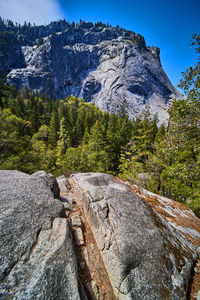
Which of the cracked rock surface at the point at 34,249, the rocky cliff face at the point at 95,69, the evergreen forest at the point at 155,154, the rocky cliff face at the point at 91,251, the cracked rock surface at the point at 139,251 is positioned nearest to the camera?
the cracked rock surface at the point at 34,249

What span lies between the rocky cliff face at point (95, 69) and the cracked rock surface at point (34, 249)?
83.4m

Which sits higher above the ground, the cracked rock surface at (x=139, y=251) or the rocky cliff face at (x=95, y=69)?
the rocky cliff face at (x=95, y=69)

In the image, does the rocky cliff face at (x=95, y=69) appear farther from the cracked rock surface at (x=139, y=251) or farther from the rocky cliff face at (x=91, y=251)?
the rocky cliff face at (x=91, y=251)

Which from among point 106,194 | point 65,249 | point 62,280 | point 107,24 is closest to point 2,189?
point 65,249

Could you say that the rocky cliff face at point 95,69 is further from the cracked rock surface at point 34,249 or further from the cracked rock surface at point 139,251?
the cracked rock surface at point 34,249

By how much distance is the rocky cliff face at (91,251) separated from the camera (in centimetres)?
234

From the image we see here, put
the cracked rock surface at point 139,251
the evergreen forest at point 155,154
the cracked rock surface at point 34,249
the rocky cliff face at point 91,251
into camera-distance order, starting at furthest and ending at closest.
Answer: the evergreen forest at point 155,154 → the cracked rock surface at point 139,251 → the rocky cliff face at point 91,251 → the cracked rock surface at point 34,249

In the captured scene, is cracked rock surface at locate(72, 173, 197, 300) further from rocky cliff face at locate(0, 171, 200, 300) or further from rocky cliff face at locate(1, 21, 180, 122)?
rocky cliff face at locate(1, 21, 180, 122)

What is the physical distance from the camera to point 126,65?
9619 centimetres

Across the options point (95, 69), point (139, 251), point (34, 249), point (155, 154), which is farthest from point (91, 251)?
point (95, 69)

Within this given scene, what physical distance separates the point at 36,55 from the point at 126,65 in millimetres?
100197

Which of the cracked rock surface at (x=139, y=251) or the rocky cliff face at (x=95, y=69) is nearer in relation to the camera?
the cracked rock surface at (x=139, y=251)

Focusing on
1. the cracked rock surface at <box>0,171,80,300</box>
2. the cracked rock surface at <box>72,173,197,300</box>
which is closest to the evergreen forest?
the cracked rock surface at <box>72,173,197,300</box>

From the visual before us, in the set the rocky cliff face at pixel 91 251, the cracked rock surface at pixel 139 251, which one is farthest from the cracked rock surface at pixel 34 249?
the cracked rock surface at pixel 139 251
